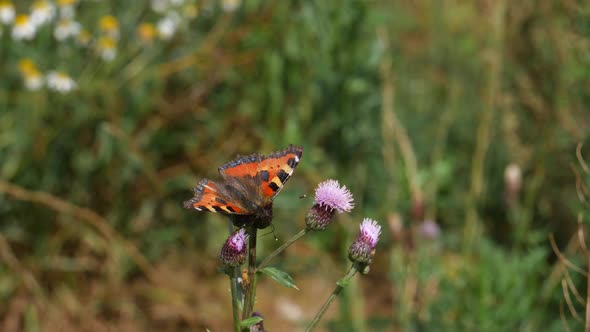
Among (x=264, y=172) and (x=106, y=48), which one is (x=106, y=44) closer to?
(x=106, y=48)

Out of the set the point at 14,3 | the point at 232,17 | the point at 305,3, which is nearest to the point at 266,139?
the point at 305,3

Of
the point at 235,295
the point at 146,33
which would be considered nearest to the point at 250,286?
the point at 235,295

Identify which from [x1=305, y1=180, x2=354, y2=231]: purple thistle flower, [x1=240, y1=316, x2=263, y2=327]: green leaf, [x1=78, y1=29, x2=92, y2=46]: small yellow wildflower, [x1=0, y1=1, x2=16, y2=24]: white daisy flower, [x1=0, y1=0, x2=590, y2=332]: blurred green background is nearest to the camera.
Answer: [x1=240, y1=316, x2=263, y2=327]: green leaf

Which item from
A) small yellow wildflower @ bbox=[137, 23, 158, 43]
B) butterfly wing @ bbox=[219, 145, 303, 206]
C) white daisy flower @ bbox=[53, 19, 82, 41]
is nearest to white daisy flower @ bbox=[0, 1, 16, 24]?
white daisy flower @ bbox=[53, 19, 82, 41]

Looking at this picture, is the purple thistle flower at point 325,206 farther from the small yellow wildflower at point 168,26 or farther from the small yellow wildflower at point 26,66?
the small yellow wildflower at point 168,26

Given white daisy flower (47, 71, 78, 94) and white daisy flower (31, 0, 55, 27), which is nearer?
white daisy flower (47, 71, 78, 94)

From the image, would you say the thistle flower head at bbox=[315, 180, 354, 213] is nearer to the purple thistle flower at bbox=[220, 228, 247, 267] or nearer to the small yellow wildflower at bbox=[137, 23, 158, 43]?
the purple thistle flower at bbox=[220, 228, 247, 267]

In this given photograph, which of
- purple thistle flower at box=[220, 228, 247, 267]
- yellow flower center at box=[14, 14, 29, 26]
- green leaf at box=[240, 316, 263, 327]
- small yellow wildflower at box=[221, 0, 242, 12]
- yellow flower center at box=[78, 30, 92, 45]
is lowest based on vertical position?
green leaf at box=[240, 316, 263, 327]

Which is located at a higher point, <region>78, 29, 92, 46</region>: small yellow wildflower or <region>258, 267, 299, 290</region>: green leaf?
<region>78, 29, 92, 46</region>: small yellow wildflower
